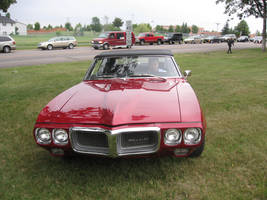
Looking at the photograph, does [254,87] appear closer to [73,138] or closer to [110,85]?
[110,85]

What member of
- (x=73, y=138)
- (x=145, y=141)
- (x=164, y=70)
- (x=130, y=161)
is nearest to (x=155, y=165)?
(x=130, y=161)

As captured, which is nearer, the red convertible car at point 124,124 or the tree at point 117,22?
the red convertible car at point 124,124

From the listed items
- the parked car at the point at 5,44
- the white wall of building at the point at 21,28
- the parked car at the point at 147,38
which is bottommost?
the parked car at the point at 5,44

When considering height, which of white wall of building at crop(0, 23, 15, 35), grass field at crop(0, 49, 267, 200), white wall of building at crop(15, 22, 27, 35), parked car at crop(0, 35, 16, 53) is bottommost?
grass field at crop(0, 49, 267, 200)

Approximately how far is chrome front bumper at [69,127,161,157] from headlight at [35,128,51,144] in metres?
0.31

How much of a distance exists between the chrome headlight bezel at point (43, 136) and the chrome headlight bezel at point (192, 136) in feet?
4.85

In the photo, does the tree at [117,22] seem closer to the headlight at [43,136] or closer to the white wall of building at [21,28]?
the white wall of building at [21,28]

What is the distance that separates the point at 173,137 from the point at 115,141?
0.61 meters

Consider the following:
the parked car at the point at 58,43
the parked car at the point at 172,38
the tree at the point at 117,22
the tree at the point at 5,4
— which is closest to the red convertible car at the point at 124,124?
the parked car at the point at 58,43

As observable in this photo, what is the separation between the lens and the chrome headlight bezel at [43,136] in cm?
268

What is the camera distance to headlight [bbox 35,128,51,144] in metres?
2.68

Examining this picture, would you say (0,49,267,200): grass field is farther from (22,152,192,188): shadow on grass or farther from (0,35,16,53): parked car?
(0,35,16,53): parked car

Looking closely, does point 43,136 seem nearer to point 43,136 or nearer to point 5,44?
point 43,136

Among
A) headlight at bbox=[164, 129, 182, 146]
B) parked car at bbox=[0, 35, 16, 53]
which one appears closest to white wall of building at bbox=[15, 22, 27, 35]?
parked car at bbox=[0, 35, 16, 53]
